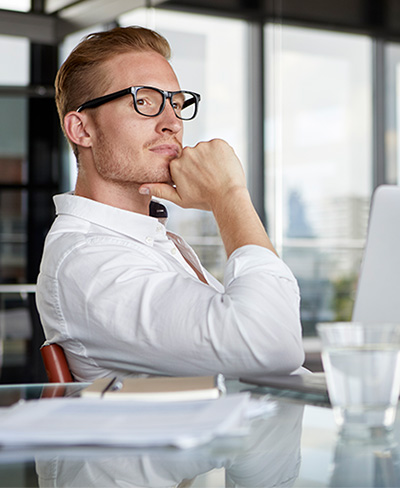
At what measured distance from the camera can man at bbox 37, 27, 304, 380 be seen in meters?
1.03

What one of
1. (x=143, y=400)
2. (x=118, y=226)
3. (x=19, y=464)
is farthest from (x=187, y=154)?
(x=19, y=464)

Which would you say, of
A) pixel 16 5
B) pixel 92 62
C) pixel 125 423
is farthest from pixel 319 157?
pixel 125 423

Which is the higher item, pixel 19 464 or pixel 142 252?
pixel 142 252

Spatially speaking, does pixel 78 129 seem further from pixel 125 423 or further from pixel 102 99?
pixel 125 423

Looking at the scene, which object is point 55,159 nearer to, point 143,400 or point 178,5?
point 178,5

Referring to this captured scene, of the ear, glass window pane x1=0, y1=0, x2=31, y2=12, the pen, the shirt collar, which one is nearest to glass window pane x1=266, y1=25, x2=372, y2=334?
glass window pane x1=0, y1=0, x2=31, y2=12

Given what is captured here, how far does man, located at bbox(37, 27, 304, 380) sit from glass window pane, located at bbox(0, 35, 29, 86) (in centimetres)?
289

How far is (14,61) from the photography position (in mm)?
4312

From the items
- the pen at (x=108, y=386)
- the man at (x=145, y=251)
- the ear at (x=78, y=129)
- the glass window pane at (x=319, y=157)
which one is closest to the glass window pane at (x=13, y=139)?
the glass window pane at (x=319, y=157)

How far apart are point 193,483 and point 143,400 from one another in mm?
180

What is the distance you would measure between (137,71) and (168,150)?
18cm

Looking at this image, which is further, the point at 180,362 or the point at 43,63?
the point at 43,63

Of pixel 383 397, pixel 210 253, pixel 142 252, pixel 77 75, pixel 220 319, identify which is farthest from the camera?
pixel 210 253

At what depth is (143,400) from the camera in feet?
2.21
